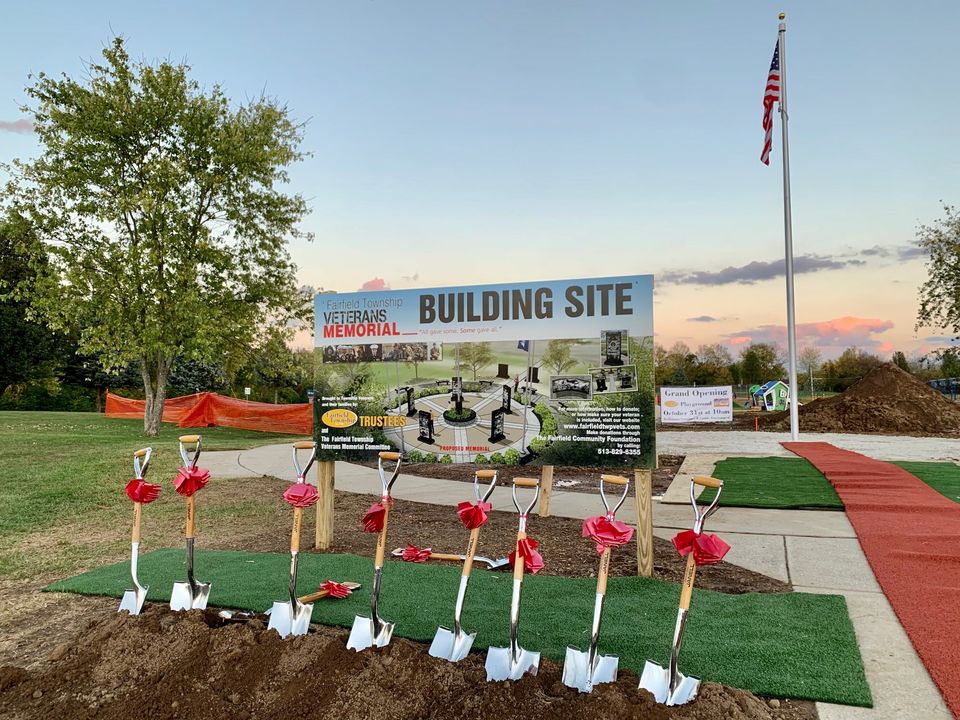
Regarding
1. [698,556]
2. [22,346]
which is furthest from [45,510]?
[22,346]

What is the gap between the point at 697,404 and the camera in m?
21.2

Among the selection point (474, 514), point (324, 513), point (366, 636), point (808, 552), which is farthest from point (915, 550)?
point (324, 513)

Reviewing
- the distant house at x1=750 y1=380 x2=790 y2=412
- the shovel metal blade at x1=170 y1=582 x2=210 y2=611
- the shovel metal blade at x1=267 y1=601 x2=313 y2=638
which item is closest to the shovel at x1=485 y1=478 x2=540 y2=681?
the shovel metal blade at x1=267 y1=601 x2=313 y2=638

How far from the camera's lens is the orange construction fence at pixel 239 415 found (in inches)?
856

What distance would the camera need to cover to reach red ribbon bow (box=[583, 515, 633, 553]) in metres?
2.76

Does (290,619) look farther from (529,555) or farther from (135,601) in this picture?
(529,555)

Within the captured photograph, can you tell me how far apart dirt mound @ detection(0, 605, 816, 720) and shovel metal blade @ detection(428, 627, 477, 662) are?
57mm

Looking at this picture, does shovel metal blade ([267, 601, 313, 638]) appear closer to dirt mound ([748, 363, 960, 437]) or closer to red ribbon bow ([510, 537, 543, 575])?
red ribbon bow ([510, 537, 543, 575])

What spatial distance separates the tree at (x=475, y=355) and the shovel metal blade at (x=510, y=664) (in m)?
2.85

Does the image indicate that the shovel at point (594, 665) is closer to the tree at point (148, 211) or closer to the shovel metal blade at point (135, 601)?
the shovel metal blade at point (135, 601)

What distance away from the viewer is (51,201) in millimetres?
18062

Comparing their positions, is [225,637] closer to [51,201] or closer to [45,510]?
[45,510]

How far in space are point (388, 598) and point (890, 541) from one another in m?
4.70

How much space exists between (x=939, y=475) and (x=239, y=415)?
64.0 ft
